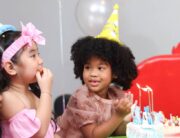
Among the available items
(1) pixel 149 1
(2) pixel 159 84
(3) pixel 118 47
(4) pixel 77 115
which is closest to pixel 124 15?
(1) pixel 149 1

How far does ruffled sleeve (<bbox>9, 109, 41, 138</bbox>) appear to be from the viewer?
0.91 meters

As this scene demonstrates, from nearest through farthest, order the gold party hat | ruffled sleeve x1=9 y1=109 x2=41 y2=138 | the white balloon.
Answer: ruffled sleeve x1=9 y1=109 x2=41 y2=138 → the gold party hat → the white balloon

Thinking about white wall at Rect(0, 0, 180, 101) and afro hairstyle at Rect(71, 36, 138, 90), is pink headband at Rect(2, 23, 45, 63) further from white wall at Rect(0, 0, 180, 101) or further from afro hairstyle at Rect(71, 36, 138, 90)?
white wall at Rect(0, 0, 180, 101)

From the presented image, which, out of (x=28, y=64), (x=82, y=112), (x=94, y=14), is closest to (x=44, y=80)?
(x=28, y=64)

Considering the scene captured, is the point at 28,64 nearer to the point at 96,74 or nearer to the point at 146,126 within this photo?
the point at 96,74

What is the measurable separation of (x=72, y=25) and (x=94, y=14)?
15.4 inches

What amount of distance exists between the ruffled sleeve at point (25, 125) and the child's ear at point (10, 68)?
0.12 m

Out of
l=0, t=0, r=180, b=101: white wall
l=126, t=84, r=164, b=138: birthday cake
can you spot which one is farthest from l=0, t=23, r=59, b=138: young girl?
l=0, t=0, r=180, b=101: white wall

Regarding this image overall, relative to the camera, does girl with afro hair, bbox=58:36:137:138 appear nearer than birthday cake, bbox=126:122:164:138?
No

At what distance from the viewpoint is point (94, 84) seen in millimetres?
1145

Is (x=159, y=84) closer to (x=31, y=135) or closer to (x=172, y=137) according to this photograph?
(x=172, y=137)

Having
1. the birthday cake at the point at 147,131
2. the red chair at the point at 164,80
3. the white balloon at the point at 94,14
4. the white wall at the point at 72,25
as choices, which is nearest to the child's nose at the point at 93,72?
the birthday cake at the point at 147,131

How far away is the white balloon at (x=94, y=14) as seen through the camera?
68.6 inches

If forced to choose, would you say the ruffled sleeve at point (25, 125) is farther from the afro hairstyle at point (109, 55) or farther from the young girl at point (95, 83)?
the afro hairstyle at point (109, 55)
